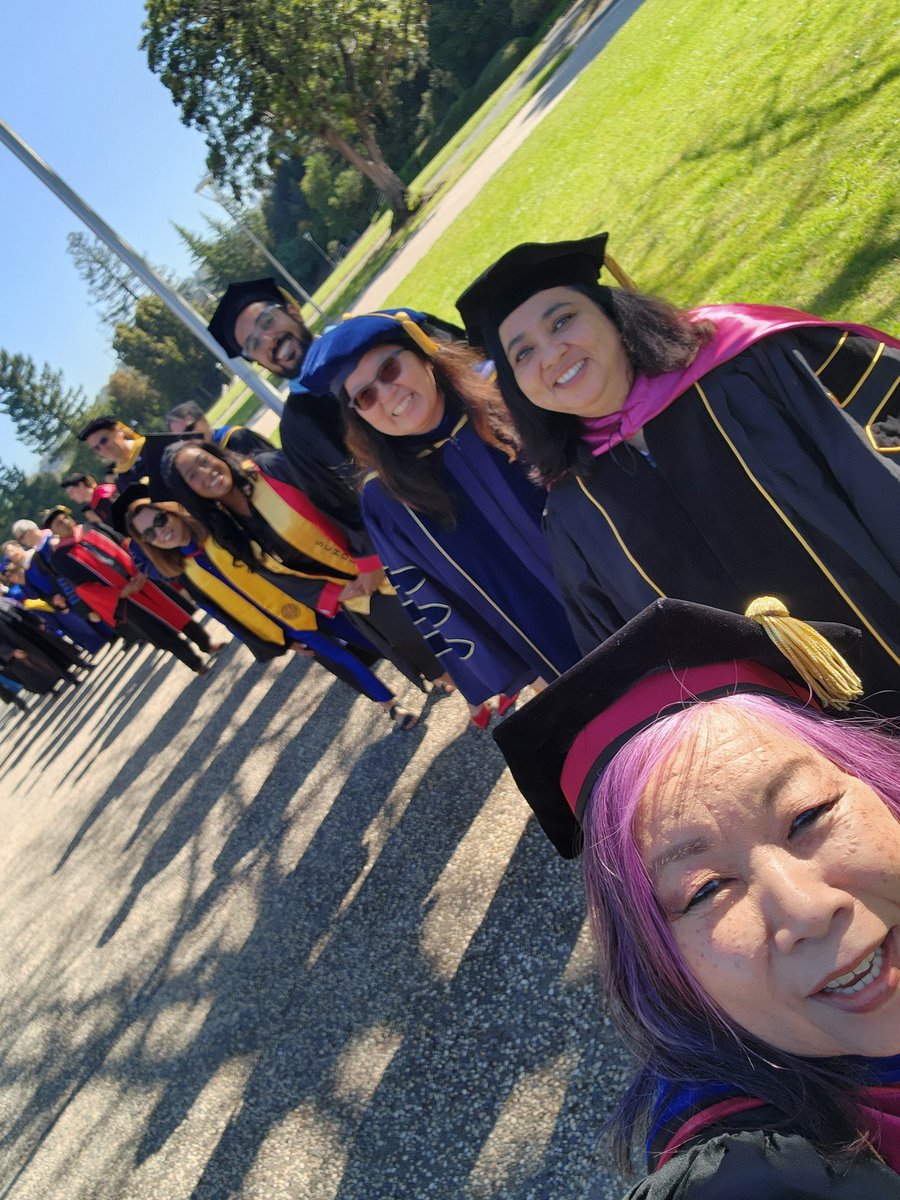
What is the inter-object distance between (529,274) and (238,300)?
2896mm

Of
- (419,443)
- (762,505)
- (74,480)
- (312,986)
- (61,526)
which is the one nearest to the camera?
(762,505)

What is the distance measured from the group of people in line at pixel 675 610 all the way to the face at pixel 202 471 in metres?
0.01

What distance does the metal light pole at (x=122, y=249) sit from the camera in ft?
25.4

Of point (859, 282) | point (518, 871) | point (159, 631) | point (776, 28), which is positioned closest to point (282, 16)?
point (776, 28)

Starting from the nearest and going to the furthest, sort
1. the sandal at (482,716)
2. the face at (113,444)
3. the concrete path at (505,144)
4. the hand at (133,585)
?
the sandal at (482,716), the face at (113,444), the hand at (133,585), the concrete path at (505,144)

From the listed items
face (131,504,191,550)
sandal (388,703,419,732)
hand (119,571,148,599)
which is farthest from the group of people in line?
hand (119,571,148,599)

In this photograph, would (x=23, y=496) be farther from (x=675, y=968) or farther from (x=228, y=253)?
(x=675, y=968)

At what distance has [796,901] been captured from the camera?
104 cm

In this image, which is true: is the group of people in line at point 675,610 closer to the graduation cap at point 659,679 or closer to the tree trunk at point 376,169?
the graduation cap at point 659,679

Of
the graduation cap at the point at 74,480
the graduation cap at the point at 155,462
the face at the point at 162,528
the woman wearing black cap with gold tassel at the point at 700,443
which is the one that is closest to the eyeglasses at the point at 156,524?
the face at the point at 162,528

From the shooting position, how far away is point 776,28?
32.1 feet

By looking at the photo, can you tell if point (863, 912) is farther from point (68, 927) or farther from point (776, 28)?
point (776, 28)

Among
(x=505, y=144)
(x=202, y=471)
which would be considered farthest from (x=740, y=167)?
(x=505, y=144)

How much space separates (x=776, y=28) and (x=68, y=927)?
1201 centimetres
